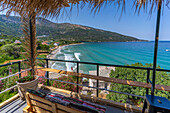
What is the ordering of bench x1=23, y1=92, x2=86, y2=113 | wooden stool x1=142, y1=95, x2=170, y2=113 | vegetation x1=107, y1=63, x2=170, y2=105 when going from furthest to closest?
vegetation x1=107, y1=63, x2=170, y2=105
bench x1=23, y1=92, x2=86, y2=113
wooden stool x1=142, y1=95, x2=170, y2=113

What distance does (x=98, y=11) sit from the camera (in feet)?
4.45

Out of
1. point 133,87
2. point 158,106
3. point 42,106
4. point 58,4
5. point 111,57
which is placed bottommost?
point 111,57

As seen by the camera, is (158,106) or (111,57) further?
(111,57)

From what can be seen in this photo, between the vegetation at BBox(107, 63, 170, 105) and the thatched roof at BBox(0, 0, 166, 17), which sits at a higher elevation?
the thatched roof at BBox(0, 0, 166, 17)

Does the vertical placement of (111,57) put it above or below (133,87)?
below

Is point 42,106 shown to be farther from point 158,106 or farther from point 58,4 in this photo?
point 58,4

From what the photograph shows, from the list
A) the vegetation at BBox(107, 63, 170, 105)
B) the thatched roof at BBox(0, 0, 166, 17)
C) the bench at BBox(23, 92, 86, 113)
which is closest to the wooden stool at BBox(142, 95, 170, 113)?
the bench at BBox(23, 92, 86, 113)

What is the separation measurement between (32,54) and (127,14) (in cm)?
251

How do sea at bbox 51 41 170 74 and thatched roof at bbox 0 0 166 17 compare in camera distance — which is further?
sea at bbox 51 41 170 74

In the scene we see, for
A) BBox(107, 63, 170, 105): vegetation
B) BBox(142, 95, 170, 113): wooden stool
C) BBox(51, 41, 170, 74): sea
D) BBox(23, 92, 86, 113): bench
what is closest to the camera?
BBox(142, 95, 170, 113): wooden stool

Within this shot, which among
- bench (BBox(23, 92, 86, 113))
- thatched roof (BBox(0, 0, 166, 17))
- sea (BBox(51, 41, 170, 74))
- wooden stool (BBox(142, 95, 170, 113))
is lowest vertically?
sea (BBox(51, 41, 170, 74))

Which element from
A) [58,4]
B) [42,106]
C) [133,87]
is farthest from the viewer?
[133,87]

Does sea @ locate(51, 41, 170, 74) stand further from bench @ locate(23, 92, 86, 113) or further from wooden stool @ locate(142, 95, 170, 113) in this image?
wooden stool @ locate(142, 95, 170, 113)

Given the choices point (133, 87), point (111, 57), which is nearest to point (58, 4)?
point (133, 87)
